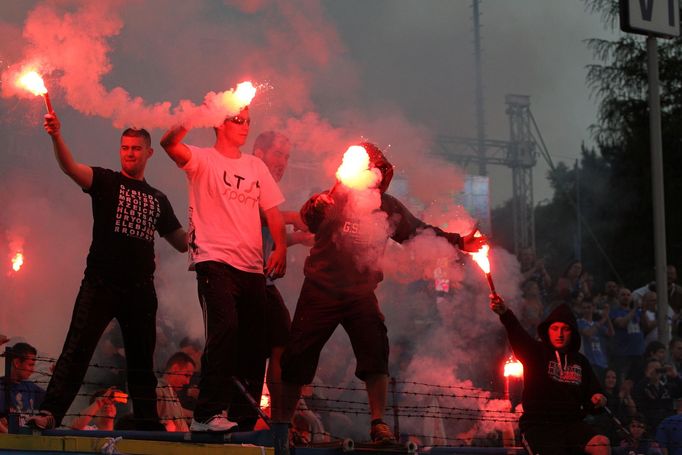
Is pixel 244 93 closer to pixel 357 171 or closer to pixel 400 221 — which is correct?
pixel 357 171

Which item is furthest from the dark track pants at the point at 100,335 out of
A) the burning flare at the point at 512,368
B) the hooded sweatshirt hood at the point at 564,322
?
the burning flare at the point at 512,368

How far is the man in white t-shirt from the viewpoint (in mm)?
6543

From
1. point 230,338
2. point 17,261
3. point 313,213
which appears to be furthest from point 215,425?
point 17,261

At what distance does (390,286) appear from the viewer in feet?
43.7

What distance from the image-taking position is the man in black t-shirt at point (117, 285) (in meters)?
6.66

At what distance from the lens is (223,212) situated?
271 inches

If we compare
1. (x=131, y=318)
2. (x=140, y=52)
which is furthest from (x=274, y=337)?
(x=140, y=52)

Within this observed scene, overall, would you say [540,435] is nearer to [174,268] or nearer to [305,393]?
[305,393]

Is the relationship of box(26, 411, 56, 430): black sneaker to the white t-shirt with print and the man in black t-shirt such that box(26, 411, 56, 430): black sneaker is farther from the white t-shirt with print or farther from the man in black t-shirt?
the white t-shirt with print

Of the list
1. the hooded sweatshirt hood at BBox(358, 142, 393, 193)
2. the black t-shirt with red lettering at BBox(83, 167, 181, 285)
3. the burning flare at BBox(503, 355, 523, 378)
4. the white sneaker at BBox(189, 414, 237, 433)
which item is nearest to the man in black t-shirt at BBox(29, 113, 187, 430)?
the black t-shirt with red lettering at BBox(83, 167, 181, 285)

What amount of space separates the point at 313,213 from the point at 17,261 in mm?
5396

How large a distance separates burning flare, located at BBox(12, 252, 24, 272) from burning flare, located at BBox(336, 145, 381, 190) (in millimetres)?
5357

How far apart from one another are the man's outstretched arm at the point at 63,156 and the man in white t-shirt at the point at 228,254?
55 centimetres

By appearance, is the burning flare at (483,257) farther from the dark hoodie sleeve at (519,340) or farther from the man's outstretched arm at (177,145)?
the man's outstretched arm at (177,145)
